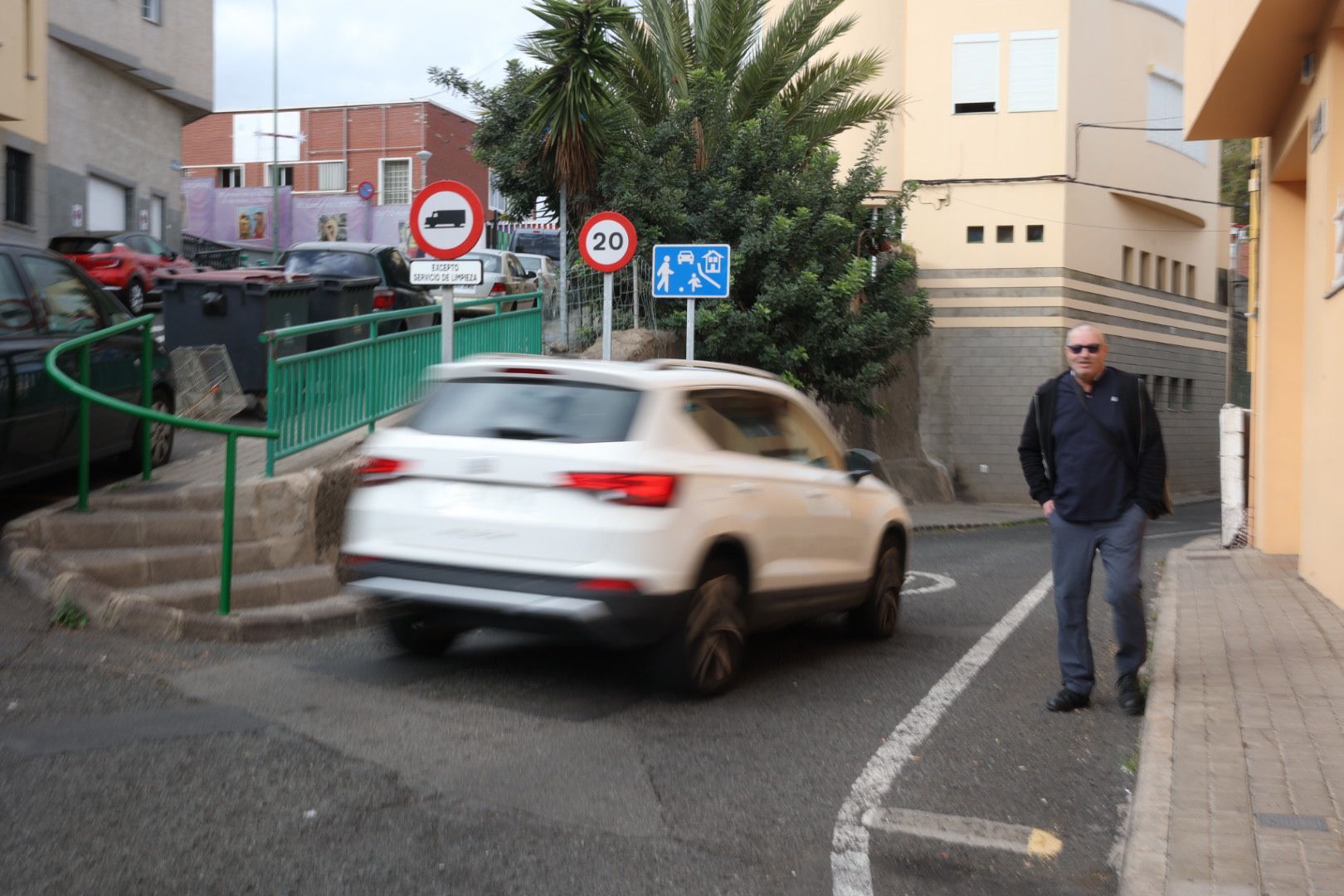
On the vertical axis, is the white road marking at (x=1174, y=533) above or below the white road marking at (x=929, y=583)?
below

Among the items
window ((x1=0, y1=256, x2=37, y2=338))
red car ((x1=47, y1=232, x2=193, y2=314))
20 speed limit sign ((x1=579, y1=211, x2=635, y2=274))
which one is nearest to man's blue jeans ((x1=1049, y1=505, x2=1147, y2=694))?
window ((x1=0, y1=256, x2=37, y2=338))

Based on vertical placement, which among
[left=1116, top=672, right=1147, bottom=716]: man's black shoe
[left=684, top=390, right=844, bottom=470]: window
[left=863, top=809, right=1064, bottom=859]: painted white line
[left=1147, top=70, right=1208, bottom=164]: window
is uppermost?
[left=1147, top=70, right=1208, bottom=164]: window

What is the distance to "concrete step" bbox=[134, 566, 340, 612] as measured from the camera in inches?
306

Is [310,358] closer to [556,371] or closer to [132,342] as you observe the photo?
[132,342]

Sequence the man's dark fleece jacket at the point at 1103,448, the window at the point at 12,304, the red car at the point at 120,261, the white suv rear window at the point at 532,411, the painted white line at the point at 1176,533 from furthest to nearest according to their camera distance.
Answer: the red car at the point at 120,261 → the painted white line at the point at 1176,533 → the window at the point at 12,304 → the man's dark fleece jacket at the point at 1103,448 → the white suv rear window at the point at 532,411

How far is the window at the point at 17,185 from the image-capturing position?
25891 millimetres

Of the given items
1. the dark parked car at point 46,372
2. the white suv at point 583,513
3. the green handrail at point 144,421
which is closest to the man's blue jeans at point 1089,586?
the white suv at point 583,513

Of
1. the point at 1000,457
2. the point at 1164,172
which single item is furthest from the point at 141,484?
the point at 1164,172

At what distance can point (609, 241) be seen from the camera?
A: 45.4 feet

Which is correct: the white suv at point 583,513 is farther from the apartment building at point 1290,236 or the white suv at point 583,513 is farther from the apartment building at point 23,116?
the apartment building at point 23,116

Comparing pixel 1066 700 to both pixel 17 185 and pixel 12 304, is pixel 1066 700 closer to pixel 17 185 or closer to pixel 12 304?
pixel 12 304

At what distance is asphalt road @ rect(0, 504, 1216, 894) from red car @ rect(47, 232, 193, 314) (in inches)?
640

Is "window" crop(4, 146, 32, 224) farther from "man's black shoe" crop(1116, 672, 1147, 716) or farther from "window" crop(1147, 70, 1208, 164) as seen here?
"man's black shoe" crop(1116, 672, 1147, 716)

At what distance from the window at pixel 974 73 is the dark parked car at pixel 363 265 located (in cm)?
1551
